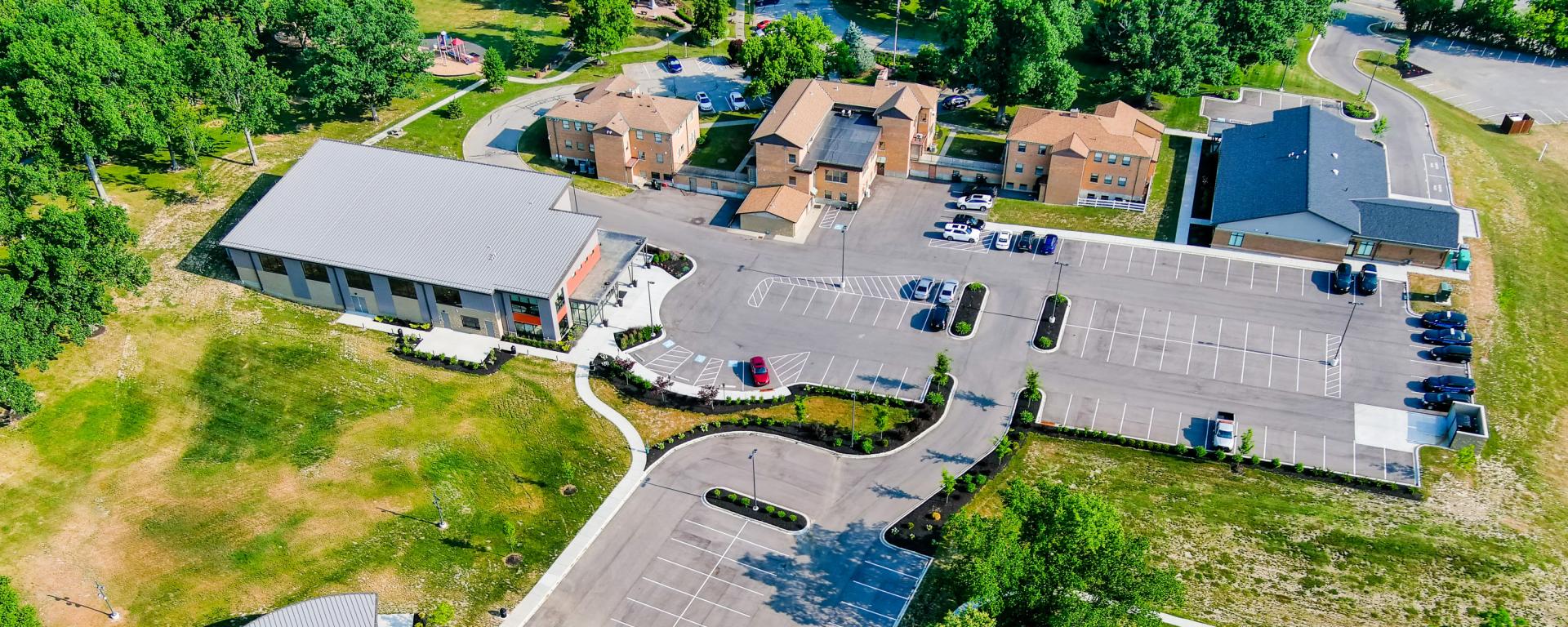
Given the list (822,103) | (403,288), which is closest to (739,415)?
(403,288)

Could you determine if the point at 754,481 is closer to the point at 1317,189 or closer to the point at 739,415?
the point at 739,415

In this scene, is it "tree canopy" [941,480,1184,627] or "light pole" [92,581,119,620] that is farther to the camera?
"light pole" [92,581,119,620]

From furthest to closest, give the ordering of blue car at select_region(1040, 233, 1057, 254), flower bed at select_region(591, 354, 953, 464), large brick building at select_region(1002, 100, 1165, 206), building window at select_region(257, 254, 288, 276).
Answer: large brick building at select_region(1002, 100, 1165, 206) < blue car at select_region(1040, 233, 1057, 254) < building window at select_region(257, 254, 288, 276) < flower bed at select_region(591, 354, 953, 464)

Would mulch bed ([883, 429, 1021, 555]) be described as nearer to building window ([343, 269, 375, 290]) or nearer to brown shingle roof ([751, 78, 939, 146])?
brown shingle roof ([751, 78, 939, 146])

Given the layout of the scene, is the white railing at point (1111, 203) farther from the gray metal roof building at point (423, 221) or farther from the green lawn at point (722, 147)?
the gray metal roof building at point (423, 221)

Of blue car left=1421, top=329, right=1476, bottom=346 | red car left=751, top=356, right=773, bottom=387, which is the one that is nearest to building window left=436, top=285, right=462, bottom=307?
red car left=751, top=356, right=773, bottom=387

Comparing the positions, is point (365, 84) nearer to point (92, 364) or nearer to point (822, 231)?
point (92, 364)
